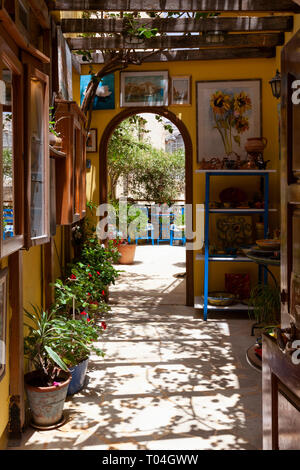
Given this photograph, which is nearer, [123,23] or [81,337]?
[81,337]

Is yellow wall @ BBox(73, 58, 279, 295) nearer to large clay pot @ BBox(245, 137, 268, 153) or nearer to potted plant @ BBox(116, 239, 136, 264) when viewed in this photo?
large clay pot @ BBox(245, 137, 268, 153)

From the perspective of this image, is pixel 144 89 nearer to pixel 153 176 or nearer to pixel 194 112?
pixel 194 112

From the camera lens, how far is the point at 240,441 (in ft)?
9.50

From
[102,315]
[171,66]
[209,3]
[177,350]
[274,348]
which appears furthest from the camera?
[171,66]

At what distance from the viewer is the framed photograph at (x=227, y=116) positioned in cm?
624

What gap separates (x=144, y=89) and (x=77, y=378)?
4.29 meters

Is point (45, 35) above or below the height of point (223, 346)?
above

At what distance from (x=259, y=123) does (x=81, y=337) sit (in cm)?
414

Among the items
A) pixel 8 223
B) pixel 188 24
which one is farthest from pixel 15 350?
pixel 188 24

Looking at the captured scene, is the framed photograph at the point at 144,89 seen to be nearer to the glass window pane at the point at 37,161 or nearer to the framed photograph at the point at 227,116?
the framed photograph at the point at 227,116

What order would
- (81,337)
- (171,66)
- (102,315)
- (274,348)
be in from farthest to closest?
(171,66)
(102,315)
(81,337)
(274,348)

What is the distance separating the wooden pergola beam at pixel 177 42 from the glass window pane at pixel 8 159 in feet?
10.7
